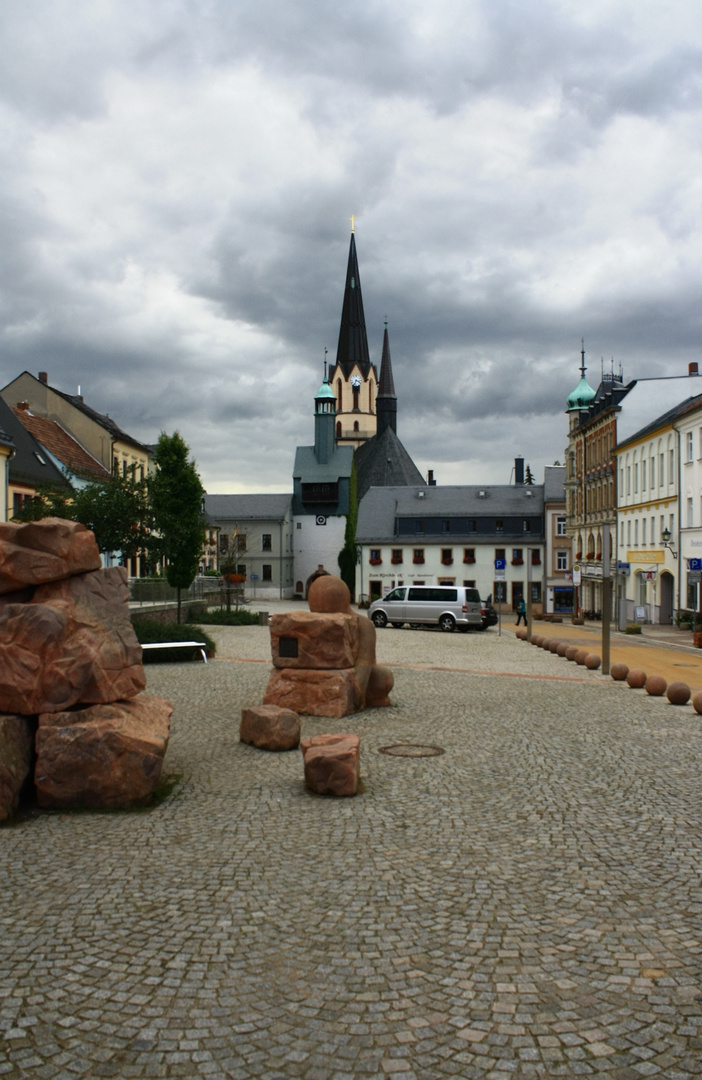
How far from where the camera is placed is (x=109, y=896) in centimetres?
632

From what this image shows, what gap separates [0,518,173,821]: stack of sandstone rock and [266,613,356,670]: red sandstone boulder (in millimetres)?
4709

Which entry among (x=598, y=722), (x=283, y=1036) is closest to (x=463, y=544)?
(x=598, y=722)

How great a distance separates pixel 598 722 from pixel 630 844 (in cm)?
635

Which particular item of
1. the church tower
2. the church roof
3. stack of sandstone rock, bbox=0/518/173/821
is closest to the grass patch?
stack of sandstone rock, bbox=0/518/173/821

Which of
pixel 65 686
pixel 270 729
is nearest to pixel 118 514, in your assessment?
pixel 270 729

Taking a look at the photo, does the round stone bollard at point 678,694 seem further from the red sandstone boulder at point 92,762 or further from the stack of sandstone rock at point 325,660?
the red sandstone boulder at point 92,762

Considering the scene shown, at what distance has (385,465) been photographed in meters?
93.9

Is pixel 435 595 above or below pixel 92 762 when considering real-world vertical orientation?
above

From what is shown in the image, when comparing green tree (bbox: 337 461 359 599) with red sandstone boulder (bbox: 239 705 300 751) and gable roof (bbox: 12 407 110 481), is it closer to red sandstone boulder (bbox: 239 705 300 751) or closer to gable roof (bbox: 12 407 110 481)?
gable roof (bbox: 12 407 110 481)

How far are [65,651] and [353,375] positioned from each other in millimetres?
102840

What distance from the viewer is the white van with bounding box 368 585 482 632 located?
36125mm

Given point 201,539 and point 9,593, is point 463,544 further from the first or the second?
point 9,593

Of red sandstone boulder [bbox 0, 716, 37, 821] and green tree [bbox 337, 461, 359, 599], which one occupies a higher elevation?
green tree [bbox 337, 461, 359, 599]

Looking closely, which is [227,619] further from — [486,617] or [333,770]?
[333,770]
